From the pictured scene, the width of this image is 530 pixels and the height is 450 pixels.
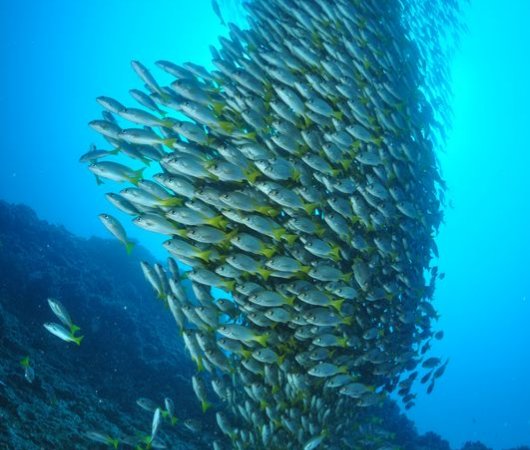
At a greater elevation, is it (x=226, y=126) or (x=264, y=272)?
(x=226, y=126)

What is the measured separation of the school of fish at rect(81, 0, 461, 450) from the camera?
5430 millimetres

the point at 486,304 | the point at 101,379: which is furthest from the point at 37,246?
the point at 486,304

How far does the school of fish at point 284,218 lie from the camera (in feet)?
17.8

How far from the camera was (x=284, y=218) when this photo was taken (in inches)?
234

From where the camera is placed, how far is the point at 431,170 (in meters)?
9.47

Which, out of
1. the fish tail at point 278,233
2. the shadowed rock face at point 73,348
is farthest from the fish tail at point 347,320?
the shadowed rock face at point 73,348

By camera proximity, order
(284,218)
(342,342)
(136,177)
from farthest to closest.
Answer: (284,218)
(342,342)
(136,177)

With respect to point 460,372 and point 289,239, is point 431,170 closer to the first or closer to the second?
point 289,239

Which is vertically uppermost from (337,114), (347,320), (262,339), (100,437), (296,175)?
(337,114)

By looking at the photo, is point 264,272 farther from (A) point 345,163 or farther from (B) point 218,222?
(A) point 345,163

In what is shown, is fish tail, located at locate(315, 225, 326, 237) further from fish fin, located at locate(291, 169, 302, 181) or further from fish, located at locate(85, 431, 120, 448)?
fish, located at locate(85, 431, 120, 448)

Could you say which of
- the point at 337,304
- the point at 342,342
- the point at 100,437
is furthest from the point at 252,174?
the point at 100,437

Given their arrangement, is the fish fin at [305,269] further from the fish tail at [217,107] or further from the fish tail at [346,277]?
the fish tail at [217,107]

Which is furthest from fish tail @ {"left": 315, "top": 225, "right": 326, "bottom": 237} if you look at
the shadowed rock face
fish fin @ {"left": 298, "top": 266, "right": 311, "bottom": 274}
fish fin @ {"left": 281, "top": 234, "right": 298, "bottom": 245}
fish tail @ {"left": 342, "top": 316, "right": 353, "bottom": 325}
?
the shadowed rock face
